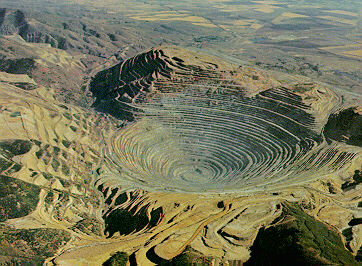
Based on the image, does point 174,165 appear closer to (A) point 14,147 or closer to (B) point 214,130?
(B) point 214,130

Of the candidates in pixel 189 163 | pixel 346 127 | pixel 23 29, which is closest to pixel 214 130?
pixel 189 163

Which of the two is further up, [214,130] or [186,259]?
[214,130]

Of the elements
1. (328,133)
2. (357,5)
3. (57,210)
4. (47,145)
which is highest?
(357,5)

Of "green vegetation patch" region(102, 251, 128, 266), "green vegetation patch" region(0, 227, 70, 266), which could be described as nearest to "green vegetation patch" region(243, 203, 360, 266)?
"green vegetation patch" region(102, 251, 128, 266)

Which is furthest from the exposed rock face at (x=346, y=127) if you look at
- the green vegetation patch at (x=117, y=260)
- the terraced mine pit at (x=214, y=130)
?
the green vegetation patch at (x=117, y=260)

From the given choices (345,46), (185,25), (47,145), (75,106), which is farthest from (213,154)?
(185,25)

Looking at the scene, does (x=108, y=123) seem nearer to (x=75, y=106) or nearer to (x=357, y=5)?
(x=75, y=106)

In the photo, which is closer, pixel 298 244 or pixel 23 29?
pixel 298 244
